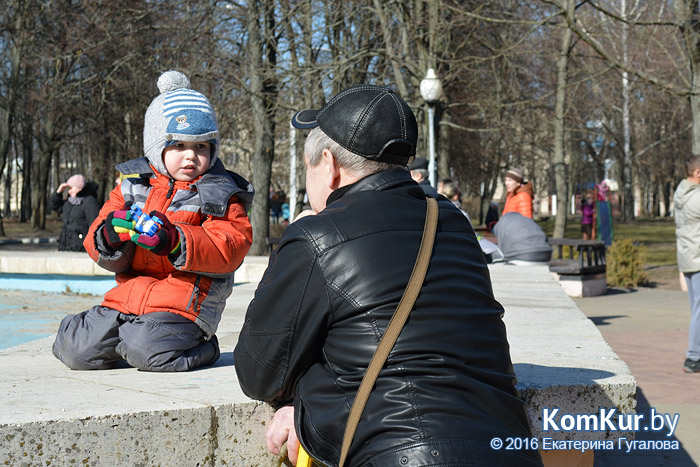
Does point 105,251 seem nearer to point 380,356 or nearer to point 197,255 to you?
point 197,255

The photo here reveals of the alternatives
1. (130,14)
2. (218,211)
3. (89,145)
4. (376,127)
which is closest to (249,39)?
(130,14)

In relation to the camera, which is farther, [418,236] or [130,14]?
[130,14]

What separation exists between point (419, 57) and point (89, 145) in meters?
25.1

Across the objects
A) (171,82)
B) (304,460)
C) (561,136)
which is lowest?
(304,460)

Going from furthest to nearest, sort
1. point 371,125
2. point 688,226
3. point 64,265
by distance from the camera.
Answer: point 64,265, point 688,226, point 371,125

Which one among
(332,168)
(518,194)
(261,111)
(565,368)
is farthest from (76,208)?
(332,168)

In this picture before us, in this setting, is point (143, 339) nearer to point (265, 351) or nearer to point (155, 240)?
point (155, 240)

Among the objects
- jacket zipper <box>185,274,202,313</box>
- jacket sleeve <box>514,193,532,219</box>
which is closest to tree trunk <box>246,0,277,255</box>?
jacket sleeve <box>514,193,532,219</box>

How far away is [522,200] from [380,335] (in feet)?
36.9

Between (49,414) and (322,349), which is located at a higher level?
(322,349)

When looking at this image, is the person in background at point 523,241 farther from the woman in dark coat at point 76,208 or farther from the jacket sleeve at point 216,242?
the jacket sleeve at point 216,242

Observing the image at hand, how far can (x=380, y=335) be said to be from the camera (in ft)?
7.22

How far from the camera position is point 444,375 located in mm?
2152

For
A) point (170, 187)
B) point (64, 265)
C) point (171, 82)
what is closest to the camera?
point (170, 187)
